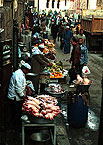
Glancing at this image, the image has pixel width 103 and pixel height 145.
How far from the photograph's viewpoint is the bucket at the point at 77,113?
26.9 feet

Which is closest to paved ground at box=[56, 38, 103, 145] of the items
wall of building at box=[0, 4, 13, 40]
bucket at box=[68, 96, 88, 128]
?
bucket at box=[68, 96, 88, 128]

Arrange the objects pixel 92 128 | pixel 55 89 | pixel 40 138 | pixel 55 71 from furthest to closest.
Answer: pixel 55 71, pixel 55 89, pixel 92 128, pixel 40 138

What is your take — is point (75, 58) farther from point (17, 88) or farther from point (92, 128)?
point (17, 88)

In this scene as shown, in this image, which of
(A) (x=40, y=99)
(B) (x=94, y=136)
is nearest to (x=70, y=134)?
(B) (x=94, y=136)

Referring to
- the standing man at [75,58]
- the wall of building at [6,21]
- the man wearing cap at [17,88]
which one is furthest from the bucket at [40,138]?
the standing man at [75,58]

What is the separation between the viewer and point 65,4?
91250 millimetres

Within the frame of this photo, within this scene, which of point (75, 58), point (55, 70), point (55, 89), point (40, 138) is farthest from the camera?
point (75, 58)

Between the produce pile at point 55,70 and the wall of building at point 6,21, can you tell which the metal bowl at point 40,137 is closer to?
the wall of building at point 6,21

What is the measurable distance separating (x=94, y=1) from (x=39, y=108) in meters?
37.5

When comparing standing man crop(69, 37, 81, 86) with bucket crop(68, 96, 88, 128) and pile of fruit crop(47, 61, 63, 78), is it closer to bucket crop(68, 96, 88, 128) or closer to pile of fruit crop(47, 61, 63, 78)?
pile of fruit crop(47, 61, 63, 78)

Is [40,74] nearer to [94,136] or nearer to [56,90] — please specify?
[56,90]

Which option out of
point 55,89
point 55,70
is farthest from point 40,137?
point 55,70

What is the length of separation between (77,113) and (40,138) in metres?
1.87

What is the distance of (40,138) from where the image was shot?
6.71 m
